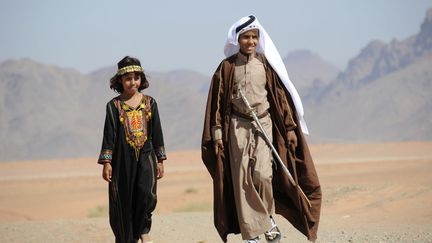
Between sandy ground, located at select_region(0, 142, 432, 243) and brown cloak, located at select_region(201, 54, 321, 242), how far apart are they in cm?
165

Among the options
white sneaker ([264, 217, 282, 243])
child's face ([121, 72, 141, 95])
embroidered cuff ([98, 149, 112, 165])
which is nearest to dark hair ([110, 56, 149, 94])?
child's face ([121, 72, 141, 95])

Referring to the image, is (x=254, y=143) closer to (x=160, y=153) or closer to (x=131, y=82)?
(x=160, y=153)

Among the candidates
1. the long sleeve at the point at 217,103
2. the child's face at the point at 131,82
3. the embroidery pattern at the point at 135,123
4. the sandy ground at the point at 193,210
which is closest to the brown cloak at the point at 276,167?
the long sleeve at the point at 217,103

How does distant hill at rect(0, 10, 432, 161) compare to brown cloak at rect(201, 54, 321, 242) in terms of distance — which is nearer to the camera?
brown cloak at rect(201, 54, 321, 242)

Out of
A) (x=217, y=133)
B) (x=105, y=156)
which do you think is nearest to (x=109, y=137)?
(x=105, y=156)

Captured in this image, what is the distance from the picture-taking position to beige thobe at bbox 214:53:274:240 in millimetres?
7250

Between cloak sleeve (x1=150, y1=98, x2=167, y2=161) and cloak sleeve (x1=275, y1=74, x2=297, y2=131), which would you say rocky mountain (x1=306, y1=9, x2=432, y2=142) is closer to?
cloak sleeve (x1=275, y1=74, x2=297, y2=131)

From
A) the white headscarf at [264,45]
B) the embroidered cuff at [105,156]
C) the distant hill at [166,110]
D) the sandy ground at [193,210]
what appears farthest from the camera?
the distant hill at [166,110]

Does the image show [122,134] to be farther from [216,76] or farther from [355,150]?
[355,150]

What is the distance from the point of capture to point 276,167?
296 inches

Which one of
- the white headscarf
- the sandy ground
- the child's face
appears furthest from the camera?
the sandy ground

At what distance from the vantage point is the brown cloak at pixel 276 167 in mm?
7465

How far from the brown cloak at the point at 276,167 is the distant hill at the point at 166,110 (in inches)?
2871

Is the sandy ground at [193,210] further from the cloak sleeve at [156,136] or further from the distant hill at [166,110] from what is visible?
the distant hill at [166,110]
